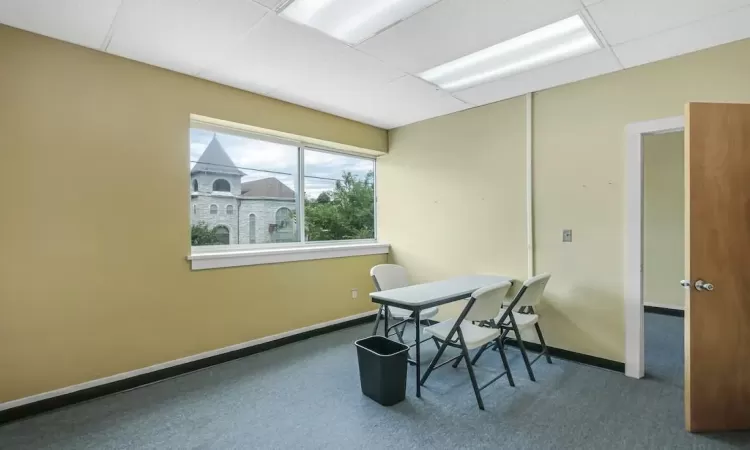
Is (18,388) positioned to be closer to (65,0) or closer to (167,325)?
(167,325)

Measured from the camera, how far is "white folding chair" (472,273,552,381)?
9.87 ft

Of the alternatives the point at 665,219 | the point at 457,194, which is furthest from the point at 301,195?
the point at 665,219

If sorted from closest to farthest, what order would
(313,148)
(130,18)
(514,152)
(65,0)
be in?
(65,0)
(130,18)
(514,152)
(313,148)

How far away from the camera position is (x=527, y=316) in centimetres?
337

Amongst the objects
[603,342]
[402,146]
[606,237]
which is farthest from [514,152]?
[603,342]

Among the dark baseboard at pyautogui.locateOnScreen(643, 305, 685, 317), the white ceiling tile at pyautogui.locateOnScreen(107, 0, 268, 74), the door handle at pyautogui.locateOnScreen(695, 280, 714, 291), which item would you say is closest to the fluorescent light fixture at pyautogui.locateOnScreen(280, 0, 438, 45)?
the white ceiling tile at pyautogui.locateOnScreen(107, 0, 268, 74)

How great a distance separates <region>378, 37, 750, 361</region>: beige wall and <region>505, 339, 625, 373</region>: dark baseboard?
5 cm

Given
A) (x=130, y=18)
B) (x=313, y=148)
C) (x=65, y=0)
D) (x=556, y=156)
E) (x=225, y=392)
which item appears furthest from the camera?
(x=313, y=148)

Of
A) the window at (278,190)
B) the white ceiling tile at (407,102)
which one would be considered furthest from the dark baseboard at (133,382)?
the white ceiling tile at (407,102)

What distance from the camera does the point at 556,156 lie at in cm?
349

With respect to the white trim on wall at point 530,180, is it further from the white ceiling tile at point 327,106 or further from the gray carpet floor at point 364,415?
the white ceiling tile at point 327,106

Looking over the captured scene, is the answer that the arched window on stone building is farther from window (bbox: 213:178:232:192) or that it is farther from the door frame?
the door frame

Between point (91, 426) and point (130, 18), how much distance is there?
2.58m

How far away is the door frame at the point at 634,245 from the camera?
301 cm
